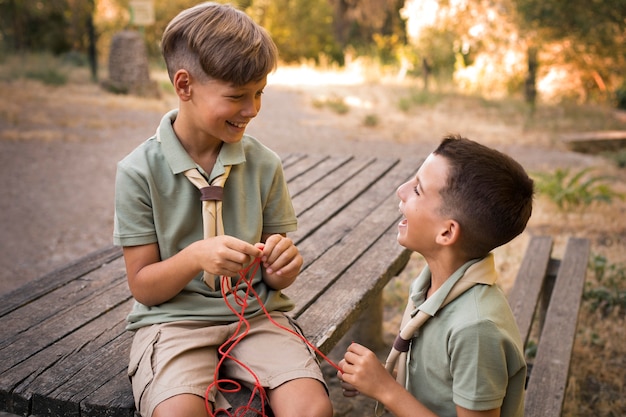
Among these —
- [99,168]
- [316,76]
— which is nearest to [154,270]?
[99,168]

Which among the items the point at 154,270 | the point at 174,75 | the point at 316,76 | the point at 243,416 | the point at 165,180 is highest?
the point at 174,75

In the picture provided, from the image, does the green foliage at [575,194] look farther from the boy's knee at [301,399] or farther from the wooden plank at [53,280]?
the boy's knee at [301,399]

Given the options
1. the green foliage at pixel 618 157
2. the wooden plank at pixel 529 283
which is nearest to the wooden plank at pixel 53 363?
the wooden plank at pixel 529 283

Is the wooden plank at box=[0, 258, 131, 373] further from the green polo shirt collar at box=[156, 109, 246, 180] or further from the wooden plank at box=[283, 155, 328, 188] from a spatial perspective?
the wooden plank at box=[283, 155, 328, 188]

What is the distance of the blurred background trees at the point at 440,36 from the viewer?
9516 millimetres

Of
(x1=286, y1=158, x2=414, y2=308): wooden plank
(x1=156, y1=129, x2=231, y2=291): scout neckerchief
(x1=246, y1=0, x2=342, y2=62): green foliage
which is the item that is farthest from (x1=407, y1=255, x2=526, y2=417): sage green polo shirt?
(x1=246, y1=0, x2=342, y2=62): green foliage

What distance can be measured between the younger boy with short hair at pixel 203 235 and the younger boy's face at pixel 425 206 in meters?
0.33

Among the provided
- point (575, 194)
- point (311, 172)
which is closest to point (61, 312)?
point (311, 172)

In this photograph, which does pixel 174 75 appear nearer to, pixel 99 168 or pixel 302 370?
pixel 302 370

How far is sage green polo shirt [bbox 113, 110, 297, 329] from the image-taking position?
1965 millimetres

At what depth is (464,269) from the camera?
175cm

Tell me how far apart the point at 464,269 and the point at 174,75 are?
0.97 meters

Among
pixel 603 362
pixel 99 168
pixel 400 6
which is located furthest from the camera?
pixel 400 6

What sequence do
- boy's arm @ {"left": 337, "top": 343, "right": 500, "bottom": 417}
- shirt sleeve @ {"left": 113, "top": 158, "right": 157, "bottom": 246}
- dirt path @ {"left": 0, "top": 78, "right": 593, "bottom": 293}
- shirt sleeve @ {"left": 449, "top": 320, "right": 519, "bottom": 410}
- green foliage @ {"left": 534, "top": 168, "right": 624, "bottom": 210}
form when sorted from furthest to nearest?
green foliage @ {"left": 534, "top": 168, "right": 624, "bottom": 210}
dirt path @ {"left": 0, "top": 78, "right": 593, "bottom": 293}
shirt sleeve @ {"left": 113, "top": 158, "right": 157, "bottom": 246}
boy's arm @ {"left": 337, "top": 343, "right": 500, "bottom": 417}
shirt sleeve @ {"left": 449, "top": 320, "right": 519, "bottom": 410}
